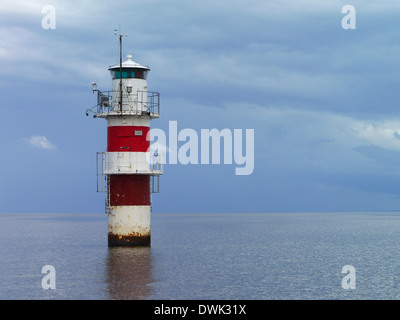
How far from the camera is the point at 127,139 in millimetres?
43375

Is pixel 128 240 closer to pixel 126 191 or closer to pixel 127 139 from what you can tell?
pixel 126 191

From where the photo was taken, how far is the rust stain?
43344 mm

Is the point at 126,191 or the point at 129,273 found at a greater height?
the point at 126,191

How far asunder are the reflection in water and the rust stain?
289 millimetres

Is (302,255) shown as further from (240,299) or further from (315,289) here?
(240,299)

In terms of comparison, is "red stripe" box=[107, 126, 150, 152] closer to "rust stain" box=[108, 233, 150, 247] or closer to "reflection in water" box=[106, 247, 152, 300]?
"rust stain" box=[108, 233, 150, 247]

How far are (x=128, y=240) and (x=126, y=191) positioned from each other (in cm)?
334
